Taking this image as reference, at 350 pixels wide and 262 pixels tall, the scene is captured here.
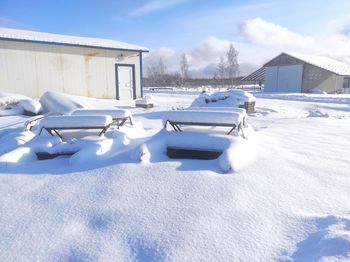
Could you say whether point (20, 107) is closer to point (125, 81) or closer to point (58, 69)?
point (58, 69)

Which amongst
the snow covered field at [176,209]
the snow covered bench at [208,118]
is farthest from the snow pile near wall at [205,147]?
the snow covered bench at [208,118]

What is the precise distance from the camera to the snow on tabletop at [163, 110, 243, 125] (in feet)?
14.1

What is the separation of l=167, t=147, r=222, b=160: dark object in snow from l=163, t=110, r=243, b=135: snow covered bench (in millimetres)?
554

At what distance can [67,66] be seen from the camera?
44.2 ft

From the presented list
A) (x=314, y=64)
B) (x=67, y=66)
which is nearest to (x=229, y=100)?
(x=67, y=66)

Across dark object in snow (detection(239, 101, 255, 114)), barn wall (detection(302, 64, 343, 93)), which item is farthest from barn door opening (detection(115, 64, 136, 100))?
barn wall (detection(302, 64, 343, 93))

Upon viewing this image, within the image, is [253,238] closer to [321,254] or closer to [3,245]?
[321,254]

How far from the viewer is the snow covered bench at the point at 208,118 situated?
430 cm

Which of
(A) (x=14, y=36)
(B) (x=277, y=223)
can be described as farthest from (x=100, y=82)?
(B) (x=277, y=223)

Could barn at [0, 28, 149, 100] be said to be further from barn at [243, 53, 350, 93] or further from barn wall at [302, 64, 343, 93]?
barn wall at [302, 64, 343, 93]

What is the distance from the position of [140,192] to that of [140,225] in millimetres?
551

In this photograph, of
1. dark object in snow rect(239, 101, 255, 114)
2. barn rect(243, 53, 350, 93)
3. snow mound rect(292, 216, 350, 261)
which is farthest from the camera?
barn rect(243, 53, 350, 93)

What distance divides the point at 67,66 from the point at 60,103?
484 centimetres

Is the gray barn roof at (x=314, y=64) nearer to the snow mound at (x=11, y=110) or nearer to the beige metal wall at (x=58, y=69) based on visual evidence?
the beige metal wall at (x=58, y=69)
